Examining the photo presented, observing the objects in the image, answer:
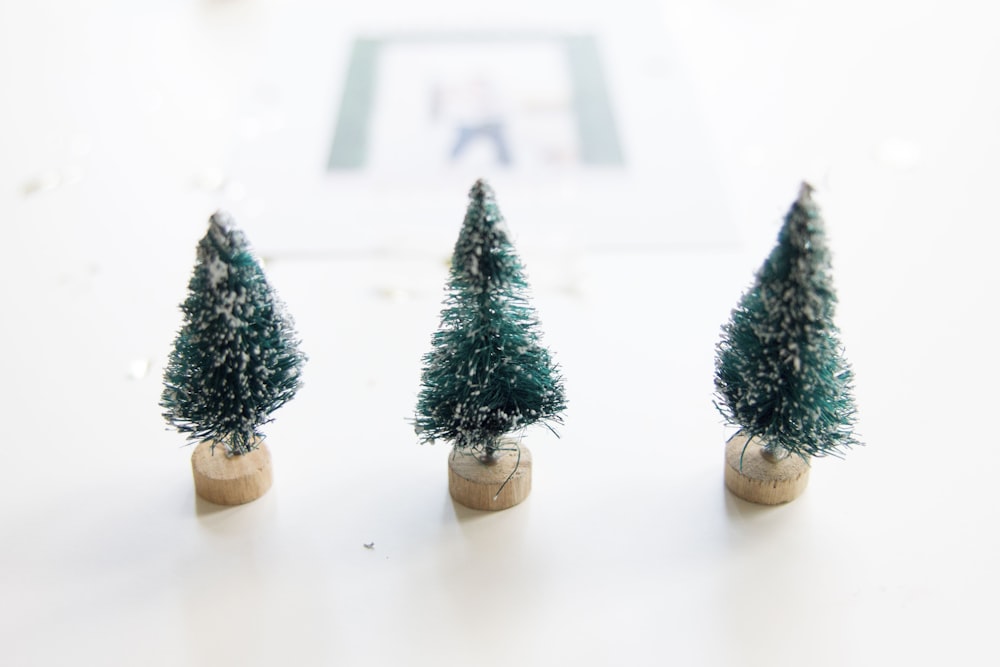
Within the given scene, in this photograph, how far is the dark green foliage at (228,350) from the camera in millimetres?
919

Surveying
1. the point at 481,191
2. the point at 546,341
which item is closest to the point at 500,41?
the point at 546,341

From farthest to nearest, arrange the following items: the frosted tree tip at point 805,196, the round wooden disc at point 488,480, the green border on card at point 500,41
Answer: the green border on card at point 500,41 < the round wooden disc at point 488,480 < the frosted tree tip at point 805,196

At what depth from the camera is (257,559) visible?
1.00 m

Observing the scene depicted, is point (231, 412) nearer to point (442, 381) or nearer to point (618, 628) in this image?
point (442, 381)

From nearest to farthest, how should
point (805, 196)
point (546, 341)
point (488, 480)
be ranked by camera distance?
point (805, 196)
point (488, 480)
point (546, 341)

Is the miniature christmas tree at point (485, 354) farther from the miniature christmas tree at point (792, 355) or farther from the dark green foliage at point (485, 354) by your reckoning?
the miniature christmas tree at point (792, 355)

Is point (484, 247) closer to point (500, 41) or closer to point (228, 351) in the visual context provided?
point (228, 351)

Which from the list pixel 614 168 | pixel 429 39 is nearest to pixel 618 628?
pixel 614 168

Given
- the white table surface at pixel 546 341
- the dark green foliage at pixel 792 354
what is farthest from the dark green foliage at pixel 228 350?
the dark green foliage at pixel 792 354

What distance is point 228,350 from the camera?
943mm

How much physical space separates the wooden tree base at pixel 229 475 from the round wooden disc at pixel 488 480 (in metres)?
0.19

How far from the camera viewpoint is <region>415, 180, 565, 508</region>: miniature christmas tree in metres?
0.92

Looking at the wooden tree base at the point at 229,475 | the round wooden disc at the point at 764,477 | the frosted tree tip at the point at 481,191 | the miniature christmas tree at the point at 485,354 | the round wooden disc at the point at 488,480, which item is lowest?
the round wooden disc at the point at 764,477

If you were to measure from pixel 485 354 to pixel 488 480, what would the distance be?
0.14 m
